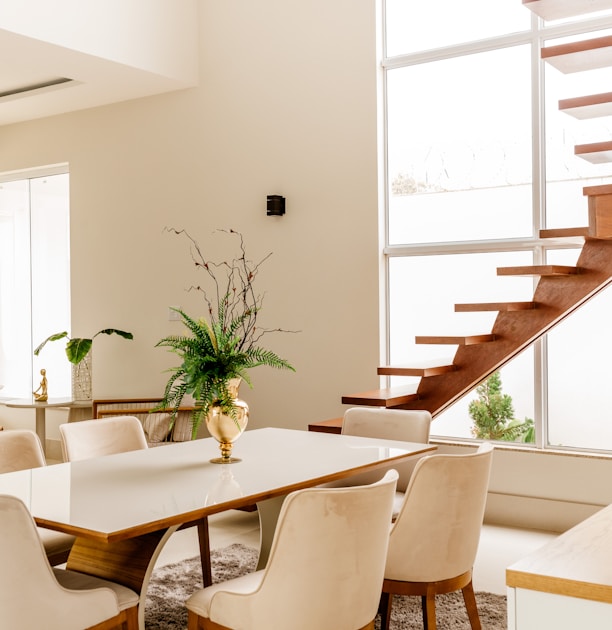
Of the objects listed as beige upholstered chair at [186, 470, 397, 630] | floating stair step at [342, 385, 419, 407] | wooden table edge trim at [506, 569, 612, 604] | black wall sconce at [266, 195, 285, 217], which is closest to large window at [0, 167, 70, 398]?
black wall sconce at [266, 195, 285, 217]

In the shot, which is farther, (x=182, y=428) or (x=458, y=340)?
(x=182, y=428)

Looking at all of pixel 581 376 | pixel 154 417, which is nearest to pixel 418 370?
pixel 581 376

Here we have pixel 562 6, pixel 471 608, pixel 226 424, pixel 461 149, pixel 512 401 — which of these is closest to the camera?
pixel 471 608

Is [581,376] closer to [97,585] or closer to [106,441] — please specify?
[106,441]

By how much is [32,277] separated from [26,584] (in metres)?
6.24

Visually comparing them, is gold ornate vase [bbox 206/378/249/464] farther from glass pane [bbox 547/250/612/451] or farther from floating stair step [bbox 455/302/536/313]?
glass pane [bbox 547/250/612/451]

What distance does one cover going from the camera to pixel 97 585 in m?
2.55

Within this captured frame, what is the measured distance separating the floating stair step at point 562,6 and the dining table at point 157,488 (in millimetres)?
1893

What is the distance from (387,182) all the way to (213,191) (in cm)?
149

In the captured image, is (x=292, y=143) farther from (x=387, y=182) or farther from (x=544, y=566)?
(x=544, y=566)

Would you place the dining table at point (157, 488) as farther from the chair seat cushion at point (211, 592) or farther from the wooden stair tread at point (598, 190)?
the wooden stair tread at point (598, 190)

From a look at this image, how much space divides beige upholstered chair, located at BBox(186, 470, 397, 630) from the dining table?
0.30 metres

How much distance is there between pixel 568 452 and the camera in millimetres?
5039

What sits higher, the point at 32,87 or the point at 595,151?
the point at 32,87
